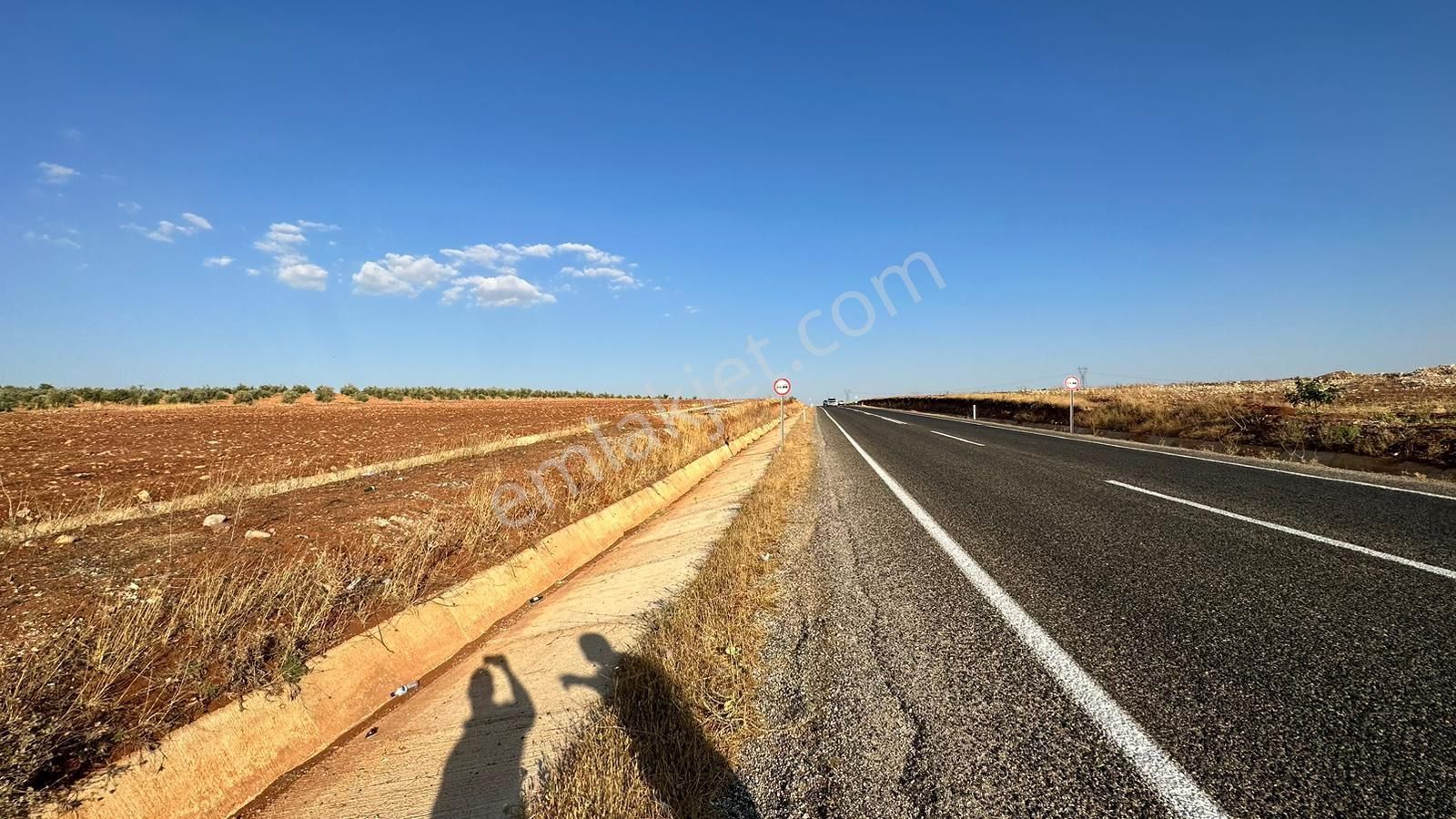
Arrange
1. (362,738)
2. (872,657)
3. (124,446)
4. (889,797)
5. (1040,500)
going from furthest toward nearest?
(124,446)
(1040,500)
(362,738)
(872,657)
(889,797)

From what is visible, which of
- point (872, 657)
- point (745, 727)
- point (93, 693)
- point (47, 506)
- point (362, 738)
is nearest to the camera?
point (745, 727)

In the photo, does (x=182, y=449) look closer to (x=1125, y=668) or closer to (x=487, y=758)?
(x=487, y=758)

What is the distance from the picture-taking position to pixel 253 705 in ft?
10.8

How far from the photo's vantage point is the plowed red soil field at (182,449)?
305 inches

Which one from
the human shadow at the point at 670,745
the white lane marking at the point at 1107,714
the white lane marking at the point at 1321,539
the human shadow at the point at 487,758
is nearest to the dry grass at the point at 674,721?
the human shadow at the point at 670,745

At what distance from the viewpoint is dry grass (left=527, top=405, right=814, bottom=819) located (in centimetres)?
226

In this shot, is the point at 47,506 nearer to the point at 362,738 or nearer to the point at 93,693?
the point at 93,693

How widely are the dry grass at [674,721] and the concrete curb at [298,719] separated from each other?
5.81 ft

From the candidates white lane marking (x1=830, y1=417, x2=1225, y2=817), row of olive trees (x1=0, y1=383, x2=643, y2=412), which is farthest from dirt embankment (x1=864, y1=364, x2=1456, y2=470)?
row of olive trees (x1=0, y1=383, x2=643, y2=412)

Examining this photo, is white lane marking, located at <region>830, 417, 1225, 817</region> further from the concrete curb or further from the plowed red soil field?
the plowed red soil field

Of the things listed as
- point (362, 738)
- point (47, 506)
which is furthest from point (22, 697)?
point (47, 506)

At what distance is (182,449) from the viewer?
1223 cm

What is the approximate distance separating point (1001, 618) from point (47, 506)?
378 inches

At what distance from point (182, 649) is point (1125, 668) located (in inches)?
205
